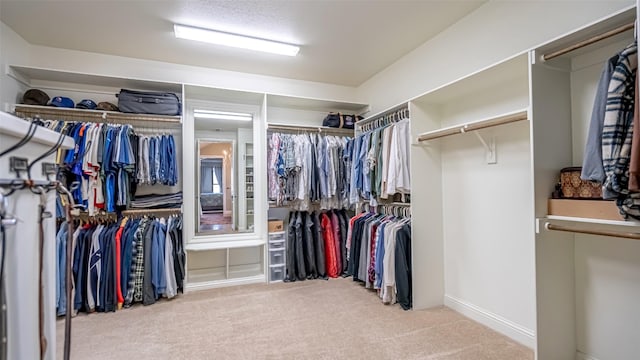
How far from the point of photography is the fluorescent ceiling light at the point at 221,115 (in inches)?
149

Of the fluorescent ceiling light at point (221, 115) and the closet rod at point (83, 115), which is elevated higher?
the fluorescent ceiling light at point (221, 115)

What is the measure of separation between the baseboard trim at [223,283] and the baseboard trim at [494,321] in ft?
7.19

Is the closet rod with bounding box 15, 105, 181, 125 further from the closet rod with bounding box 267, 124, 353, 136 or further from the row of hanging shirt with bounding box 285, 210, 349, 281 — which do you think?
the row of hanging shirt with bounding box 285, 210, 349, 281

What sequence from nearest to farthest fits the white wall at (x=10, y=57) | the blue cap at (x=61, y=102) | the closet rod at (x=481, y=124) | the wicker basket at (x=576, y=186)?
the wicker basket at (x=576, y=186) < the closet rod at (x=481, y=124) < the white wall at (x=10, y=57) < the blue cap at (x=61, y=102)

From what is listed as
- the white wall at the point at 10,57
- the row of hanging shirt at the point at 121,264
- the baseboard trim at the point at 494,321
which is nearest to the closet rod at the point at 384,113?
the baseboard trim at the point at 494,321

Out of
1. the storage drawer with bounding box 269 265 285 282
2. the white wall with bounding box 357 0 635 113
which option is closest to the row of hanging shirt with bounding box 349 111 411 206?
the white wall with bounding box 357 0 635 113

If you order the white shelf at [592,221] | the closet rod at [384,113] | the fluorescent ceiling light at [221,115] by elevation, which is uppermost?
the fluorescent ceiling light at [221,115]

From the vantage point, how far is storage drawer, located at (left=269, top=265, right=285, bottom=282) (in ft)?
12.4

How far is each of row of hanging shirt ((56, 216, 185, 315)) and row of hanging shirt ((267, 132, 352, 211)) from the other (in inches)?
51.6

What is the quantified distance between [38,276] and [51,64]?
3.47 m

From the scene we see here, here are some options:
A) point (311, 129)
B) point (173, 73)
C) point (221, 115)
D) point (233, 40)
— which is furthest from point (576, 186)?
point (173, 73)

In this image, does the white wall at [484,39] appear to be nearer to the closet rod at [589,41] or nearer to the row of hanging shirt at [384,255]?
the closet rod at [589,41]

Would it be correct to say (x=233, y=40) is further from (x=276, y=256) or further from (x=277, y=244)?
(x=276, y=256)

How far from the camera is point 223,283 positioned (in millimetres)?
3643
